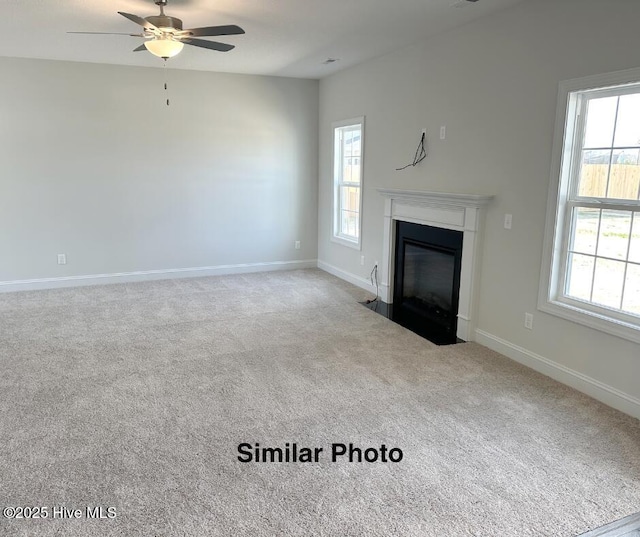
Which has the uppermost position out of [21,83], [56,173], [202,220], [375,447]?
[21,83]

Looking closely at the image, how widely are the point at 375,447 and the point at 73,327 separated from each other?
3.25 meters

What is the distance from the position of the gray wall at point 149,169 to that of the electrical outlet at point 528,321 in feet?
13.0

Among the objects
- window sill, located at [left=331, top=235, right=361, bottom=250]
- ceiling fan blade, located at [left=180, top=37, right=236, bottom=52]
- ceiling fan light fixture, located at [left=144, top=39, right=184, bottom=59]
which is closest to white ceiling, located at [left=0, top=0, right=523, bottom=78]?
ceiling fan blade, located at [left=180, top=37, right=236, bottom=52]

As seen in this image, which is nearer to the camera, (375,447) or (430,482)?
(430,482)

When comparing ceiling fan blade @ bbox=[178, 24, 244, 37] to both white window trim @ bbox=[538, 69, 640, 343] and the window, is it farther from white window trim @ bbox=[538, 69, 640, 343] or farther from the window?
the window

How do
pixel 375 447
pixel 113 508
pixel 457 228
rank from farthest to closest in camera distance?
pixel 457 228 → pixel 375 447 → pixel 113 508

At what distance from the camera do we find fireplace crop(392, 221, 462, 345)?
4348 mm

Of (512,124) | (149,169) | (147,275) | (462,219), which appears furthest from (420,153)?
(147,275)

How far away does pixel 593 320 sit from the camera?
10.2 feet

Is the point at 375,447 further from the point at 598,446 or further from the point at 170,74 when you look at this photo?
the point at 170,74

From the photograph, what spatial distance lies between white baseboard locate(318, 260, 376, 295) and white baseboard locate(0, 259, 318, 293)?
272 mm

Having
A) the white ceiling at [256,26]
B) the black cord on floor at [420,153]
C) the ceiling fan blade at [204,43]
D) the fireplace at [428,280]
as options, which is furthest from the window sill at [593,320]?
the ceiling fan blade at [204,43]

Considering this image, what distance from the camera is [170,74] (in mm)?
5973

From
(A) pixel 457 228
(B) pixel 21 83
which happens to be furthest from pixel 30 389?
(B) pixel 21 83
